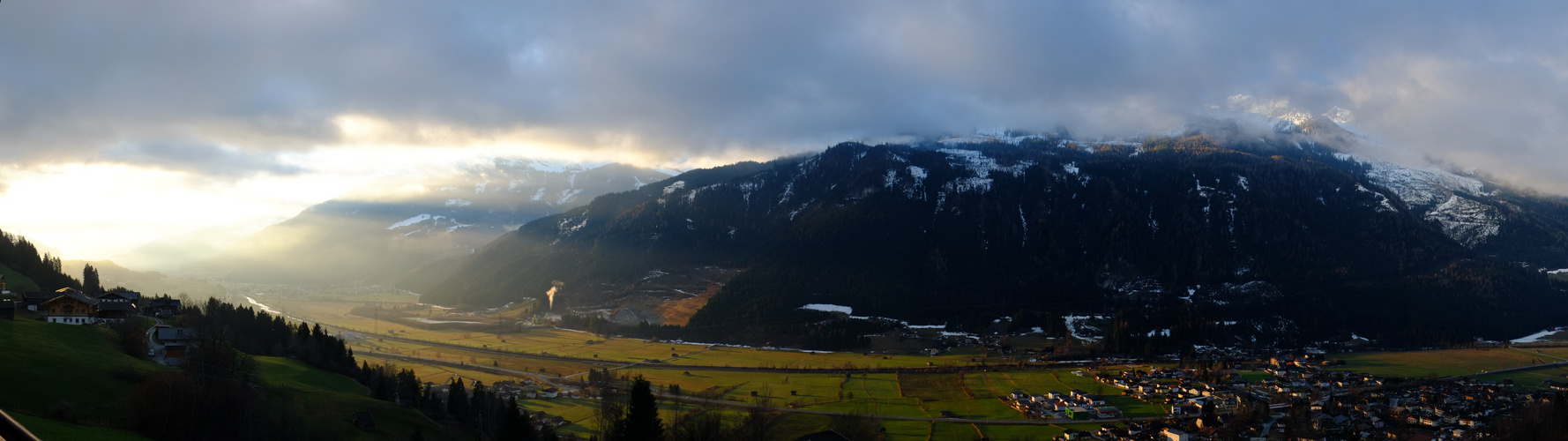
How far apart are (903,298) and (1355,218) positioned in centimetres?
11589

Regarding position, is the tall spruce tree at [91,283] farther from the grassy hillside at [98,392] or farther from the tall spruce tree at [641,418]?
the tall spruce tree at [641,418]

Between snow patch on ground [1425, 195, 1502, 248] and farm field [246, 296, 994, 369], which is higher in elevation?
snow patch on ground [1425, 195, 1502, 248]

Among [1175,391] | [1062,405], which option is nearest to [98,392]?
[1062,405]

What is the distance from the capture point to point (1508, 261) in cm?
15900

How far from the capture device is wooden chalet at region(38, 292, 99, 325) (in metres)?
51.5

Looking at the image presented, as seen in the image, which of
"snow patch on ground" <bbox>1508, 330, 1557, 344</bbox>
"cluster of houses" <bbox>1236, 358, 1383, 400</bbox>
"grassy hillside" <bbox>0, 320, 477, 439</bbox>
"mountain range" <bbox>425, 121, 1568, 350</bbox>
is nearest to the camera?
"grassy hillside" <bbox>0, 320, 477, 439</bbox>

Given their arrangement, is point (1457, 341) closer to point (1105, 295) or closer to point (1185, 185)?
point (1105, 295)

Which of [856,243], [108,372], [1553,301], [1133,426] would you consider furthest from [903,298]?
[108,372]

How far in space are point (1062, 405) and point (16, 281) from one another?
89.1 m

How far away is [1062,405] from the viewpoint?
69.9 metres

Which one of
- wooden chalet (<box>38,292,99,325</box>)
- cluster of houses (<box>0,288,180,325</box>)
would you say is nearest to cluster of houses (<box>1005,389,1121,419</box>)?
cluster of houses (<box>0,288,180,325</box>)

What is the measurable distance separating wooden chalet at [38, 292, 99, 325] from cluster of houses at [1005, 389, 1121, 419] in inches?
2814

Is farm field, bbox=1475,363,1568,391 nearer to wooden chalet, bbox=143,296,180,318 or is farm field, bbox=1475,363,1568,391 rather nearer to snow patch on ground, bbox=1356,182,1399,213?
snow patch on ground, bbox=1356,182,1399,213

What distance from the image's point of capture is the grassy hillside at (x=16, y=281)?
6035 centimetres
